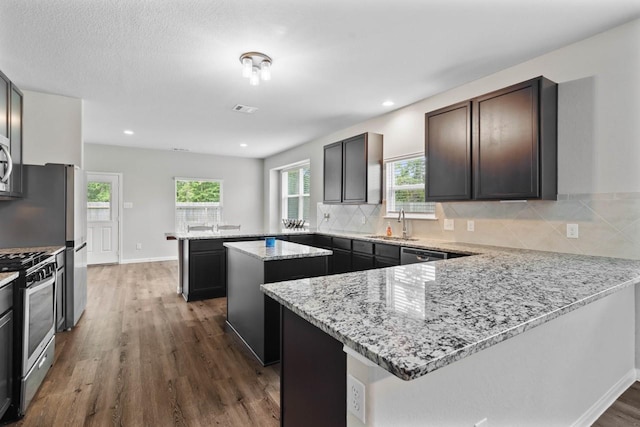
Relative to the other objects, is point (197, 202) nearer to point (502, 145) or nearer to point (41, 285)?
point (41, 285)

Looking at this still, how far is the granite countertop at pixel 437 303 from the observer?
831 mm

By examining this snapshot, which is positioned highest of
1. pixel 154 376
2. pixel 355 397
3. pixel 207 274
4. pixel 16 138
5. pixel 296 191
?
pixel 16 138

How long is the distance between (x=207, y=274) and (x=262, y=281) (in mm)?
2033

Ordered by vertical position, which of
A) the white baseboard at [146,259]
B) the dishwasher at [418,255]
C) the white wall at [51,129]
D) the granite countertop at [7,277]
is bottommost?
the white baseboard at [146,259]

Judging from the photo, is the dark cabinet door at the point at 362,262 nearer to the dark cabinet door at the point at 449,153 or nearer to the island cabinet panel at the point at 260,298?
the dark cabinet door at the point at 449,153

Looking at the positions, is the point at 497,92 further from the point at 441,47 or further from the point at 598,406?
the point at 598,406

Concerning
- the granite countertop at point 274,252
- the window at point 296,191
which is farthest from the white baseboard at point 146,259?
the granite countertop at point 274,252

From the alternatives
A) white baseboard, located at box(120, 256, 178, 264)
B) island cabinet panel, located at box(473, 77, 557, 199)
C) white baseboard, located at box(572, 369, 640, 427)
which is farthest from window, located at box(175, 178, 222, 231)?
white baseboard, located at box(572, 369, 640, 427)

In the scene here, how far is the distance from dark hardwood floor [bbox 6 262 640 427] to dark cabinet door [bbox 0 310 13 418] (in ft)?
0.58

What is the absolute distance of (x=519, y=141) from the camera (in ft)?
8.55

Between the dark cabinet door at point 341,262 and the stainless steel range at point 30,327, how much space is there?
3.03 metres

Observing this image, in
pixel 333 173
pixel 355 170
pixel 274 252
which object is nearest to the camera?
pixel 274 252

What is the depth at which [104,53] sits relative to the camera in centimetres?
276

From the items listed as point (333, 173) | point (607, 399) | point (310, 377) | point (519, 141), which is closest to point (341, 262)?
point (333, 173)
